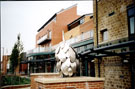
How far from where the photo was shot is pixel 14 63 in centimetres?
2372

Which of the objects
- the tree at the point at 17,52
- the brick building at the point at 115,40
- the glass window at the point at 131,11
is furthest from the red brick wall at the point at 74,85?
the tree at the point at 17,52

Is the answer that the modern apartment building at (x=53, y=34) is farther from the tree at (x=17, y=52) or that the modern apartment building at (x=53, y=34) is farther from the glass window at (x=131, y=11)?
the glass window at (x=131, y=11)

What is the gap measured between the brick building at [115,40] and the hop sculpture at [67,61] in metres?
2.01

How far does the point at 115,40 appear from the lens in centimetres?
891

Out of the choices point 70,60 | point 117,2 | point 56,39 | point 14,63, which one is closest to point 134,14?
point 117,2

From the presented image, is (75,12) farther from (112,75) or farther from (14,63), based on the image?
(112,75)

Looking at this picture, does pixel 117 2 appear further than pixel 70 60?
Yes

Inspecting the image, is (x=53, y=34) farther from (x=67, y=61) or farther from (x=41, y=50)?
(x=67, y=61)

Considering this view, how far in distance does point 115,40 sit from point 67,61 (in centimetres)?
393

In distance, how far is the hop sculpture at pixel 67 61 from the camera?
5950 millimetres

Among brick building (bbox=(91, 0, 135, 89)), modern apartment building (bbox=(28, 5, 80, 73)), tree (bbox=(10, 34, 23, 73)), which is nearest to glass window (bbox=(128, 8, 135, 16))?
brick building (bbox=(91, 0, 135, 89))

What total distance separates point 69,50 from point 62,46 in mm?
322

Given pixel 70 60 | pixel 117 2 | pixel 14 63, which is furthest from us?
pixel 14 63

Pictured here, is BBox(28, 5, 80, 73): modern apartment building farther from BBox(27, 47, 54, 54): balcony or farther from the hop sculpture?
the hop sculpture
